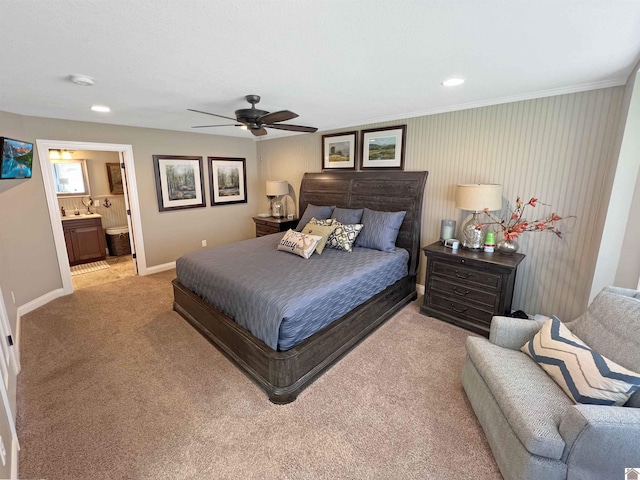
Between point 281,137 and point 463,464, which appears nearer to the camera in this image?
point 463,464

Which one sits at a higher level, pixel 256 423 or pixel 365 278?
pixel 365 278

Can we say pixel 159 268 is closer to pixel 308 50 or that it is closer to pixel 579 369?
pixel 308 50

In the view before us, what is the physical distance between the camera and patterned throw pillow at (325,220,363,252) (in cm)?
355

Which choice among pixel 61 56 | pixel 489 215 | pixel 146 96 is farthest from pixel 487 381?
pixel 146 96

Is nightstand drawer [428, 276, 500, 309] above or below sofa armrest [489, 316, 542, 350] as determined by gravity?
below

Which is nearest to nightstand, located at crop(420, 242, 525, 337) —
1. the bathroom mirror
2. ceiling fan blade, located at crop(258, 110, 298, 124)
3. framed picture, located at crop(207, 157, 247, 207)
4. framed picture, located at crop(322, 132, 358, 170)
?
framed picture, located at crop(322, 132, 358, 170)

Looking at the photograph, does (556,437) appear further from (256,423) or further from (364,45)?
(364,45)

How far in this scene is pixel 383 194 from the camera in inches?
157

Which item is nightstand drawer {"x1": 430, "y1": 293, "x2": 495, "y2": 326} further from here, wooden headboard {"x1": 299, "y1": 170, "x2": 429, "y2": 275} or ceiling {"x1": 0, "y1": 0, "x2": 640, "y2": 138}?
ceiling {"x1": 0, "y1": 0, "x2": 640, "y2": 138}

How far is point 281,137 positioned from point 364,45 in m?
3.84

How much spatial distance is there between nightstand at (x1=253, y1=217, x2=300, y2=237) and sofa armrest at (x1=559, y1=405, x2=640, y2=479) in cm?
428

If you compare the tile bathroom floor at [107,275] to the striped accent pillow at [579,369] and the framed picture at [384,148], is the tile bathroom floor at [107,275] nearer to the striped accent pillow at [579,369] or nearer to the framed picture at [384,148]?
the framed picture at [384,148]

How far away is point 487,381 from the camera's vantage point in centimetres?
183

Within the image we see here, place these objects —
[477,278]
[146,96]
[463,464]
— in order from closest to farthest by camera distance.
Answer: [463,464] → [146,96] → [477,278]
